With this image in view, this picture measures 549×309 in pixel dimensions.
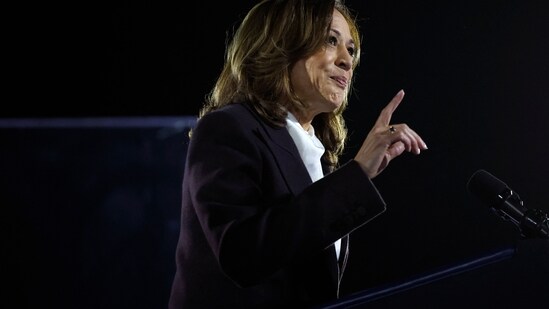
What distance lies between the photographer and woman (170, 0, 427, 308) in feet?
3.55

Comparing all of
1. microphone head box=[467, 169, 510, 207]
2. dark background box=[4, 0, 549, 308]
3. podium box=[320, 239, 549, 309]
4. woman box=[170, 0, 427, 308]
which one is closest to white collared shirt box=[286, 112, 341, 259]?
woman box=[170, 0, 427, 308]

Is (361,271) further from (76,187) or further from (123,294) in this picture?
(76,187)

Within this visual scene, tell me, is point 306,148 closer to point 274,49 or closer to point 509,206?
point 274,49

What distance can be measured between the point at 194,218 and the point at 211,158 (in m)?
0.15

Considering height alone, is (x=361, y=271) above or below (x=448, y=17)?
below

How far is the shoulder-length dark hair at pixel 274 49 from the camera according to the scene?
1.49m

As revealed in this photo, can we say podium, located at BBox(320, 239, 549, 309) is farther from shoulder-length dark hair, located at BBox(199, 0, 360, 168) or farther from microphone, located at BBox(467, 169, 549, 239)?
shoulder-length dark hair, located at BBox(199, 0, 360, 168)

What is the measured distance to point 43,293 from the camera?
2357mm

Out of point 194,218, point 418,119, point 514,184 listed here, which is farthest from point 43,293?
point 514,184

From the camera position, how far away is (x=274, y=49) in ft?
4.99

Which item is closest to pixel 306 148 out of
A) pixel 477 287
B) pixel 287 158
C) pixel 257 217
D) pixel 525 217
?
pixel 287 158

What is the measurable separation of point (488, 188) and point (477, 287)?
0.35m

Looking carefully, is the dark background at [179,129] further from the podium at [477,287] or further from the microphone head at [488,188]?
the podium at [477,287]

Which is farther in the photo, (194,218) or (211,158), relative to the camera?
(194,218)
